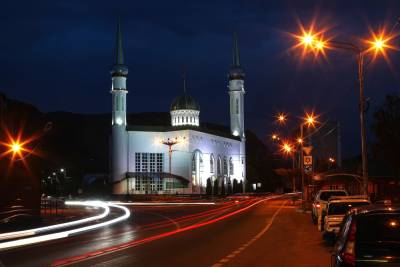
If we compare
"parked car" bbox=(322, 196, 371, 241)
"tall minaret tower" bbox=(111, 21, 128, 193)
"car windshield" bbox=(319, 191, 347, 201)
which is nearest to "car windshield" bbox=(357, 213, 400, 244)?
"parked car" bbox=(322, 196, 371, 241)

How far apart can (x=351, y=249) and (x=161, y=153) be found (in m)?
116

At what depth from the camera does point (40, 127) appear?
3406cm

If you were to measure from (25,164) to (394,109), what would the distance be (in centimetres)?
1948

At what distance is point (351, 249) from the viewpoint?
791 centimetres

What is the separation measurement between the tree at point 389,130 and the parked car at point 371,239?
28.3m

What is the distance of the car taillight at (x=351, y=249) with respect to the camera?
782cm

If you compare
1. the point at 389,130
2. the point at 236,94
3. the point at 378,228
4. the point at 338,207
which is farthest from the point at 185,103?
the point at 378,228

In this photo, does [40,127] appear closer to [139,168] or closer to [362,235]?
[362,235]

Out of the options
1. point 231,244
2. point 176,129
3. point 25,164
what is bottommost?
point 231,244

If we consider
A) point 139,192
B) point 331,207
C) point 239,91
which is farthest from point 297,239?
point 239,91

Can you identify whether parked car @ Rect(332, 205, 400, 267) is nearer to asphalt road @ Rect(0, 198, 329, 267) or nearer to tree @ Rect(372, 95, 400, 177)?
asphalt road @ Rect(0, 198, 329, 267)

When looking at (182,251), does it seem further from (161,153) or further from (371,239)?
(161,153)

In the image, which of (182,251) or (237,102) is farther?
(237,102)

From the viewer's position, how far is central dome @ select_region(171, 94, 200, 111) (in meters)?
136
